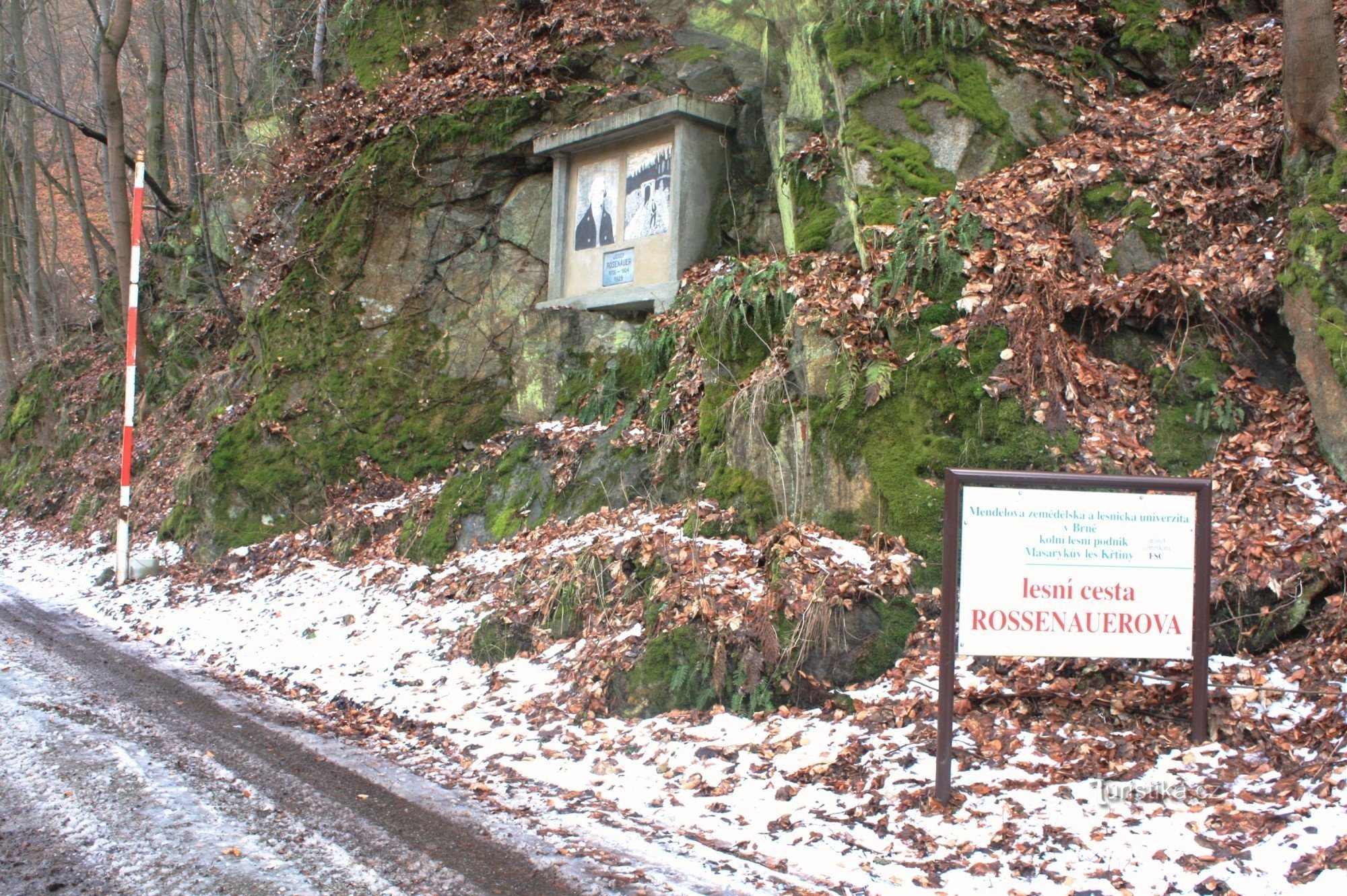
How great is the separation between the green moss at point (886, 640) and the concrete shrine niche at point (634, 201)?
18.1 feet

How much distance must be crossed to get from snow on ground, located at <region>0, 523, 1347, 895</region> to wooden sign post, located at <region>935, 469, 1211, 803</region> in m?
0.41

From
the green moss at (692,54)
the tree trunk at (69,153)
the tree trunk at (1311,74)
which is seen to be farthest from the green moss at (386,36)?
the tree trunk at (1311,74)

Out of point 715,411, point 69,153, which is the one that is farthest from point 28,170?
point 715,411

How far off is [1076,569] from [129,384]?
11.7 metres

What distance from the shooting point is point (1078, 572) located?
491 cm

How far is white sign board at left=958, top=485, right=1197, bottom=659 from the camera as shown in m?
4.86

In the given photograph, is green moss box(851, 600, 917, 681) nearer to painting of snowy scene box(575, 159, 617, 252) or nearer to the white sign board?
the white sign board

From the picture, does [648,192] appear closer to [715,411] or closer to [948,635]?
[715,411]

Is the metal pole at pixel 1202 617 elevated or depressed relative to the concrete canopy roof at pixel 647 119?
depressed

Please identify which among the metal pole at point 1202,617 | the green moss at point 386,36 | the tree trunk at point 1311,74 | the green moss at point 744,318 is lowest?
the metal pole at point 1202,617

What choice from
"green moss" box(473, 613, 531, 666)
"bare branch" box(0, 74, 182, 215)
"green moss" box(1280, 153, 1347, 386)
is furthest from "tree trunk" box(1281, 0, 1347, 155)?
"bare branch" box(0, 74, 182, 215)

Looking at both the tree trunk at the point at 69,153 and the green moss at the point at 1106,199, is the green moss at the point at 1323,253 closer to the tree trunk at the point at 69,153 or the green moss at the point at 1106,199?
the green moss at the point at 1106,199

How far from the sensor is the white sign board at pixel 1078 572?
4863 mm

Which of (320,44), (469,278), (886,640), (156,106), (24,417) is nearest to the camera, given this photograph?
(886,640)
